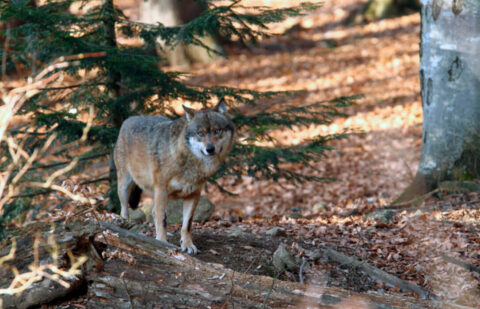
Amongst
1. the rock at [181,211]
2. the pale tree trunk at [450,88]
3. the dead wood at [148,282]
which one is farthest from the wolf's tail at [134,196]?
the pale tree trunk at [450,88]

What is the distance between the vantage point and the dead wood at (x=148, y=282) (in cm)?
447

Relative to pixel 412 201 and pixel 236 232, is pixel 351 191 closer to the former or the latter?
pixel 412 201

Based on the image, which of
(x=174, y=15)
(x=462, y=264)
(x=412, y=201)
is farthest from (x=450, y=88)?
(x=174, y=15)

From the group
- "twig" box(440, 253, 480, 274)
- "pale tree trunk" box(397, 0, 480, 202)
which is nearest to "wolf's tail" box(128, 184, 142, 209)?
"twig" box(440, 253, 480, 274)

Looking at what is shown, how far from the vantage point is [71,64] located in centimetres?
867

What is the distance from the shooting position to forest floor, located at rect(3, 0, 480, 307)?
624cm

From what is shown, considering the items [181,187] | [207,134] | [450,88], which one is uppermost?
[450,88]

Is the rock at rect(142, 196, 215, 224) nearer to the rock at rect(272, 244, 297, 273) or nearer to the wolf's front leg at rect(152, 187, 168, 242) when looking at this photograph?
the wolf's front leg at rect(152, 187, 168, 242)

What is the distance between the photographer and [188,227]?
659cm

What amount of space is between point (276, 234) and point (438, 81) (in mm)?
4124

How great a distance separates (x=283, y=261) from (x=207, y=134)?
1914 mm

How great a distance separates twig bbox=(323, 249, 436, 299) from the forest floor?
0.28ft

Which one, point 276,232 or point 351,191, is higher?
point 276,232

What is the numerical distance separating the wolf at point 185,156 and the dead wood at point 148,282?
1.35 meters
